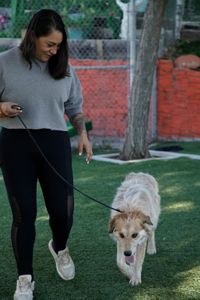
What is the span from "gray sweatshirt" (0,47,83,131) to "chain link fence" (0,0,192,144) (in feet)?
21.1

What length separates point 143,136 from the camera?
28.9ft

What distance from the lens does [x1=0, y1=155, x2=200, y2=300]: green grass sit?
3979 millimetres

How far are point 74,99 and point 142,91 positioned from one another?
4.83m

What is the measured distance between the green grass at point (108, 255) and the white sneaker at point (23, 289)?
0.59 feet

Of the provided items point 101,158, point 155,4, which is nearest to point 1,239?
point 101,158

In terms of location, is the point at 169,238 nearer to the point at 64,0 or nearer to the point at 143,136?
the point at 143,136

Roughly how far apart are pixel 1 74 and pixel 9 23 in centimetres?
829

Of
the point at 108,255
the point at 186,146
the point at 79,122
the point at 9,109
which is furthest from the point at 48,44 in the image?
the point at 186,146

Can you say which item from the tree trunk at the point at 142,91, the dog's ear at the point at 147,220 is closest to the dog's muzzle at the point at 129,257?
the dog's ear at the point at 147,220

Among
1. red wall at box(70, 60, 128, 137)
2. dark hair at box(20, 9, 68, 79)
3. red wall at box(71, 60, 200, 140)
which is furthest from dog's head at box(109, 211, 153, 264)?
red wall at box(70, 60, 128, 137)

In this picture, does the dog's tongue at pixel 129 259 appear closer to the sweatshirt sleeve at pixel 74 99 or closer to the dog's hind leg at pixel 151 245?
the dog's hind leg at pixel 151 245

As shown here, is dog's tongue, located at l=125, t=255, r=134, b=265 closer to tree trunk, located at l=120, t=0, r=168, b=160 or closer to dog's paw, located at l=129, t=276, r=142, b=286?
dog's paw, located at l=129, t=276, r=142, b=286

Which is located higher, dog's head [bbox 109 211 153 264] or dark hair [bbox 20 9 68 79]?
dark hair [bbox 20 9 68 79]

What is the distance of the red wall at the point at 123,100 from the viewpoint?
1055cm
